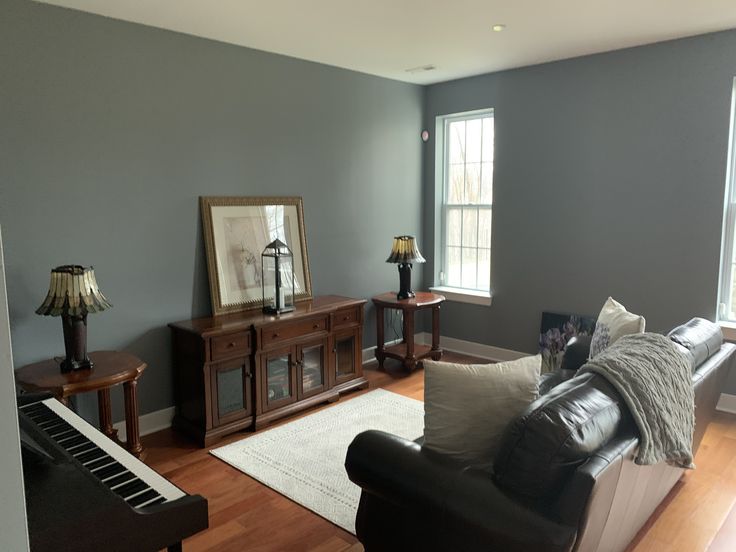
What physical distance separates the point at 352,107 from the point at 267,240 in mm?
1394

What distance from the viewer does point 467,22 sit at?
11.0 ft

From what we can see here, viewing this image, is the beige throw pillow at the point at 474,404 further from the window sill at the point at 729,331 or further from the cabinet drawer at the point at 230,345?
the window sill at the point at 729,331

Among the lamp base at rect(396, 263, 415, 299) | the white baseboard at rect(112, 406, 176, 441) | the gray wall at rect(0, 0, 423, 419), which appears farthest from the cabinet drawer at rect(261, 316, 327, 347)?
the lamp base at rect(396, 263, 415, 299)

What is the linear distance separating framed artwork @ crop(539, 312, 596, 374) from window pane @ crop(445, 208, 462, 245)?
1143mm

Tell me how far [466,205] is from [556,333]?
1.43 metres

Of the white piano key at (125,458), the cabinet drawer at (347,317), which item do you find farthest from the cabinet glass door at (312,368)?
the white piano key at (125,458)

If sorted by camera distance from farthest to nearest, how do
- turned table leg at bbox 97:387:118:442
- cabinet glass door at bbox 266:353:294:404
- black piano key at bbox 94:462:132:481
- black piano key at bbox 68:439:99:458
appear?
cabinet glass door at bbox 266:353:294:404
turned table leg at bbox 97:387:118:442
black piano key at bbox 68:439:99:458
black piano key at bbox 94:462:132:481

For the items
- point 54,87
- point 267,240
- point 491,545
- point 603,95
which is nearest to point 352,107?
point 267,240

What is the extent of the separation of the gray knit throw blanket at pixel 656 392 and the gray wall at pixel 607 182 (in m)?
1.94

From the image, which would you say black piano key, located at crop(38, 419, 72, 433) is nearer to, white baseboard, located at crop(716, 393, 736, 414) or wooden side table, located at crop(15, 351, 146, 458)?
wooden side table, located at crop(15, 351, 146, 458)

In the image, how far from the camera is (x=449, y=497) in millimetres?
1751

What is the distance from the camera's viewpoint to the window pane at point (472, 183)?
5117 millimetres

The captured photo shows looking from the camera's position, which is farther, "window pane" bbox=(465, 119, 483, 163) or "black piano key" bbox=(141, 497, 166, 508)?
"window pane" bbox=(465, 119, 483, 163)

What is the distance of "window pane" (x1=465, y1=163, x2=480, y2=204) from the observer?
5.12 meters
